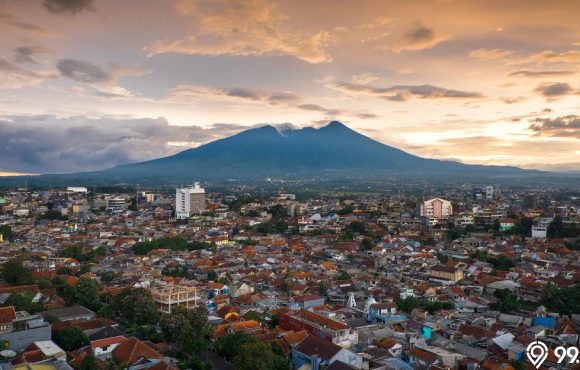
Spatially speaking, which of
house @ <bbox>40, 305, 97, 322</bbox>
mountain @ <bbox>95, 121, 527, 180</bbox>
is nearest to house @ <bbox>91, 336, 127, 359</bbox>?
house @ <bbox>40, 305, 97, 322</bbox>

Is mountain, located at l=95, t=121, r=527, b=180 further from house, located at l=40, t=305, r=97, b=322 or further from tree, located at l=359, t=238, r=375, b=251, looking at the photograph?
house, located at l=40, t=305, r=97, b=322

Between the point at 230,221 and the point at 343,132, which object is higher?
the point at 343,132

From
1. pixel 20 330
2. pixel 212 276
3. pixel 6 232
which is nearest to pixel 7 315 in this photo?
pixel 20 330

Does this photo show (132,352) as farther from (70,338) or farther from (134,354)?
(70,338)

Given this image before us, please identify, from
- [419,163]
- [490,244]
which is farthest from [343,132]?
[490,244]

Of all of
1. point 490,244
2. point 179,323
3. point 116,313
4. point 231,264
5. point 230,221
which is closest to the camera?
point 179,323

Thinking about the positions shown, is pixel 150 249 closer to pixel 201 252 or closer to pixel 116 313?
pixel 201 252

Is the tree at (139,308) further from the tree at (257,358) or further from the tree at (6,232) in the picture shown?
the tree at (6,232)

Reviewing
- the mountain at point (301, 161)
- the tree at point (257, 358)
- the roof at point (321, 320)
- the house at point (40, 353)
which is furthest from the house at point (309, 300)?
the mountain at point (301, 161)
